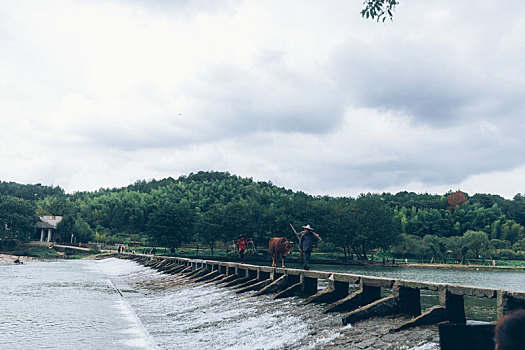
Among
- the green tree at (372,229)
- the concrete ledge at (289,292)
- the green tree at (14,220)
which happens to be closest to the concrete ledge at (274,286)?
the concrete ledge at (289,292)

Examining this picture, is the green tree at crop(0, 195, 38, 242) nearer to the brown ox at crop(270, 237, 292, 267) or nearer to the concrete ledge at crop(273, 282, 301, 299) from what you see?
the brown ox at crop(270, 237, 292, 267)

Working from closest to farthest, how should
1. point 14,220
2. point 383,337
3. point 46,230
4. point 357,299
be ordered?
point 383,337 < point 357,299 < point 14,220 < point 46,230

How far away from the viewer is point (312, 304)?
48.1 ft

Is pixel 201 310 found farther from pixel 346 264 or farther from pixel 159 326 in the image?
pixel 346 264

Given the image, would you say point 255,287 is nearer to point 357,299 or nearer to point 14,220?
point 357,299

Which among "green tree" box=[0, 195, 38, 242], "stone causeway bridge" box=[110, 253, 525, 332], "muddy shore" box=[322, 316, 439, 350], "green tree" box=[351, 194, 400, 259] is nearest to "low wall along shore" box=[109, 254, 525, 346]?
"stone causeway bridge" box=[110, 253, 525, 332]

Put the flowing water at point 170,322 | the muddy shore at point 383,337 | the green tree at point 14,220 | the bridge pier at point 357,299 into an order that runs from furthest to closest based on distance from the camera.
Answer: the green tree at point 14,220
the bridge pier at point 357,299
the flowing water at point 170,322
the muddy shore at point 383,337

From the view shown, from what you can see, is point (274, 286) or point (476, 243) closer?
point (274, 286)

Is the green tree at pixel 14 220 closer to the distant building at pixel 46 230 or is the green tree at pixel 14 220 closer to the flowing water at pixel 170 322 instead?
the distant building at pixel 46 230

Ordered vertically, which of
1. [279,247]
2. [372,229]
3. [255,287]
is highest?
[372,229]

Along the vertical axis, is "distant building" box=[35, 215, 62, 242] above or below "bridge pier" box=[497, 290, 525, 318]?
above

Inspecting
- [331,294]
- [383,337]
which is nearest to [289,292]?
[331,294]

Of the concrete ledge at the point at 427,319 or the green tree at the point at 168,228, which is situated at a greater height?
the green tree at the point at 168,228

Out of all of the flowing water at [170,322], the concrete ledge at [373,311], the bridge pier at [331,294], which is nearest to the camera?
the concrete ledge at [373,311]
